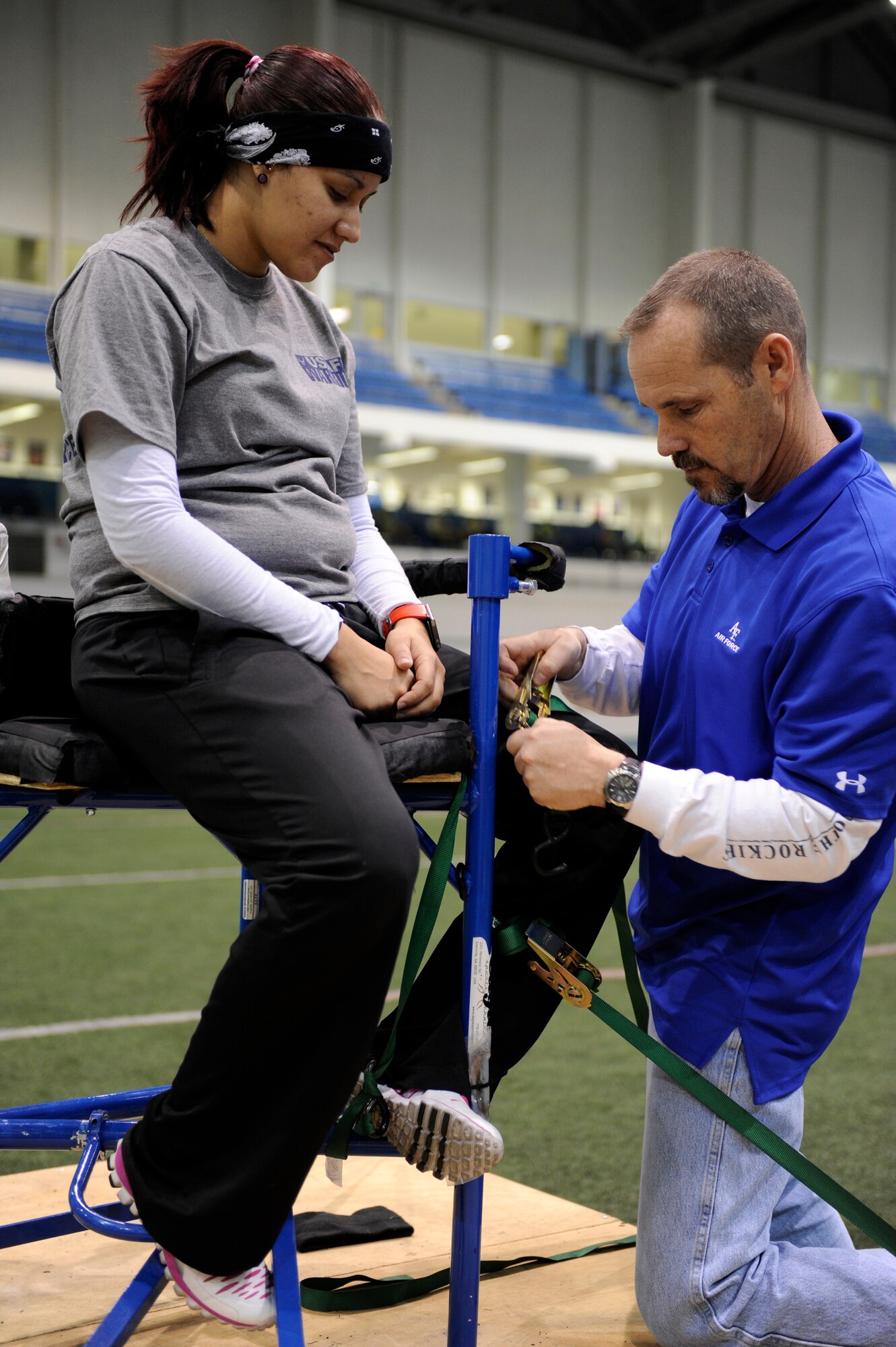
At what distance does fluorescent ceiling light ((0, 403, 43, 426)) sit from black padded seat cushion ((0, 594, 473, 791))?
12.5m

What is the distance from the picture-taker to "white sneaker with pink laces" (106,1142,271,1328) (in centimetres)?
138

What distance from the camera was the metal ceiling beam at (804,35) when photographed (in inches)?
571

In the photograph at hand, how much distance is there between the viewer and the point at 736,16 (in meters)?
14.2

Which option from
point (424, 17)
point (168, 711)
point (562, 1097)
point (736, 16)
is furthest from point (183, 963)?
point (736, 16)

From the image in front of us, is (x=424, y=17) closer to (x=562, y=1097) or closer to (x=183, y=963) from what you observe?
(x=183, y=963)

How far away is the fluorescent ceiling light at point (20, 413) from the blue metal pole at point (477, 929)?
497 inches

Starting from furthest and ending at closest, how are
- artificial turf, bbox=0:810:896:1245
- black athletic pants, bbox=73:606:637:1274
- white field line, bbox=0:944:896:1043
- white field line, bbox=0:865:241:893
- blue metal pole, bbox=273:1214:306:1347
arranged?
white field line, bbox=0:865:241:893
white field line, bbox=0:944:896:1043
artificial turf, bbox=0:810:896:1245
blue metal pole, bbox=273:1214:306:1347
black athletic pants, bbox=73:606:637:1274

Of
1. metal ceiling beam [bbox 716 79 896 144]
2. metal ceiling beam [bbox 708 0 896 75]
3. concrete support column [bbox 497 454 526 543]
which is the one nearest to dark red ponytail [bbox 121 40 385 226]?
concrete support column [bbox 497 454 526 543]

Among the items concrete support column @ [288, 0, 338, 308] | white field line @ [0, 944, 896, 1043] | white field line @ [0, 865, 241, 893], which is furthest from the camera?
concrete support column @ [288, 0, 338, 308]

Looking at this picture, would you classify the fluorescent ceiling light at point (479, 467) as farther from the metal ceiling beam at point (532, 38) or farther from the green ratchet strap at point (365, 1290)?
the green ratchet strap at point (365, 1290)

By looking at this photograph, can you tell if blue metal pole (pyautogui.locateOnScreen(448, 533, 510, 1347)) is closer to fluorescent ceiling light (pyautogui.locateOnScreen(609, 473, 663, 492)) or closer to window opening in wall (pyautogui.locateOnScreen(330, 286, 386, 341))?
window opening in wall (pyautogui.locateOnScreen(330, 286, 386, 341))

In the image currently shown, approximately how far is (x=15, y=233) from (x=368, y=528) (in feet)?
38.9

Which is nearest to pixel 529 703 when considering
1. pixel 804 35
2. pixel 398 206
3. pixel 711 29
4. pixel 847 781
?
pixel 847 781

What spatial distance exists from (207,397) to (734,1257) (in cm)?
124
